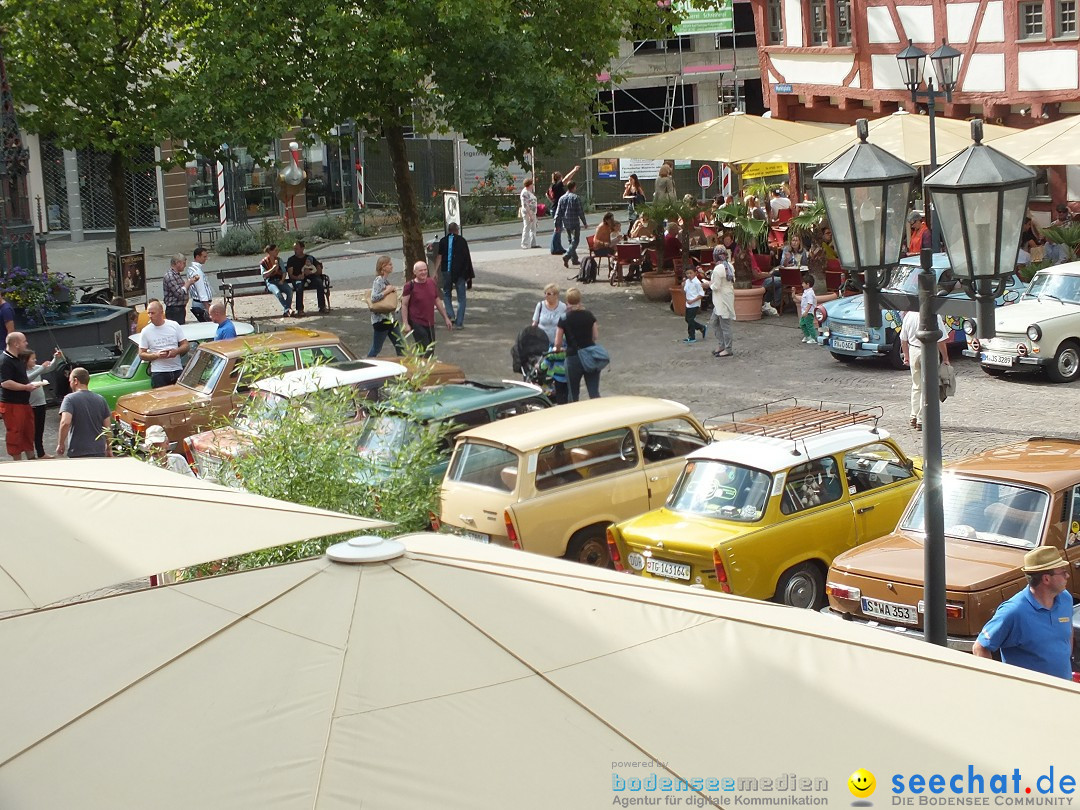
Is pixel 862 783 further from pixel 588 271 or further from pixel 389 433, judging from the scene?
pixel 588 271

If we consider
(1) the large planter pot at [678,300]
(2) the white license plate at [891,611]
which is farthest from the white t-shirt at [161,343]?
(2) the white license plate at [891,611]

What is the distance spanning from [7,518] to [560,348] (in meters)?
10.2

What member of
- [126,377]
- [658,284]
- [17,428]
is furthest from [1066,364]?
[17,428]

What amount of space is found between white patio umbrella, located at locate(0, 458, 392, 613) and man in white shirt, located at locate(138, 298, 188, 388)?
994 cm

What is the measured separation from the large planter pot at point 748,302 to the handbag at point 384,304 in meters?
6.15

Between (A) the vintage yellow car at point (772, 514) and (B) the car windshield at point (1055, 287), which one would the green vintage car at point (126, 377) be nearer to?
(A) the vintage yellow car at point (772, 514)

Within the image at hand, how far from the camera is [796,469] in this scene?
10773 mm

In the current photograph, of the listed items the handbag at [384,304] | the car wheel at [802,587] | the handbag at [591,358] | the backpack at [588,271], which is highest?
the backpack at [588,271]

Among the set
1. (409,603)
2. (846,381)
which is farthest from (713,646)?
(846,381)

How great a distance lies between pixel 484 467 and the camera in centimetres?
1170

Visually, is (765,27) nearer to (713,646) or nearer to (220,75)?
(220,75)

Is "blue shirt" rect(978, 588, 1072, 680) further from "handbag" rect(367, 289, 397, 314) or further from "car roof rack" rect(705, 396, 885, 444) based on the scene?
"handbag" rect(367, 289, 397, 314)

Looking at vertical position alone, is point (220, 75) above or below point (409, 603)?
above

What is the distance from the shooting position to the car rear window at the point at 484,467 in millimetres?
11492
